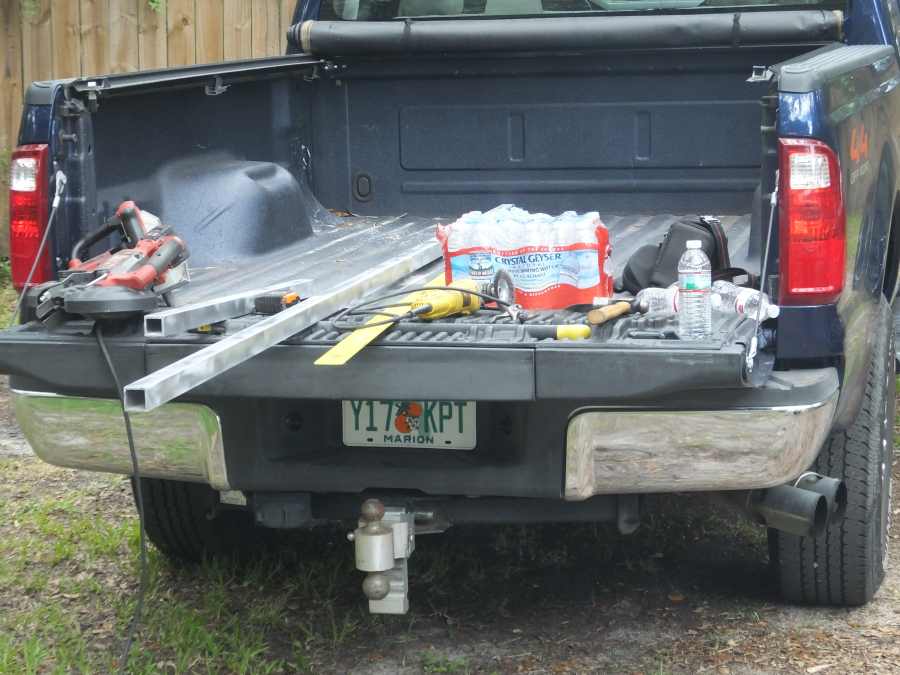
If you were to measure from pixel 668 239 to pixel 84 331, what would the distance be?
1492mm

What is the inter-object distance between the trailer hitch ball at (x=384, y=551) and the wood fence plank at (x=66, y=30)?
6455mm

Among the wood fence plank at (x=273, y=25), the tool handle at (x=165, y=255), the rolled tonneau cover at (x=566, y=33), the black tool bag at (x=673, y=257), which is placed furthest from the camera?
the wood fence plank at (x=273, y=25)

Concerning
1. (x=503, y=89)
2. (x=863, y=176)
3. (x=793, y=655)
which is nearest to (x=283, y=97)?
(x=503, y=89)

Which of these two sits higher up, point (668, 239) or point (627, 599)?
point (668, 239)

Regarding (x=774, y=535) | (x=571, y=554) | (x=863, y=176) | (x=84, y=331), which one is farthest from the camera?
(x=571, y=554)

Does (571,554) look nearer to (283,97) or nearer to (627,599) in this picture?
(627,599)

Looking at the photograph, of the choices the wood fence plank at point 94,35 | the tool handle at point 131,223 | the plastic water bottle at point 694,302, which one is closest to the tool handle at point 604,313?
the plastic water bottle at point 694,302

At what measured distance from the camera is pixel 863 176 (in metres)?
3.42

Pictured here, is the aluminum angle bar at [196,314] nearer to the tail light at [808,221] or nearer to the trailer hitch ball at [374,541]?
the trailer hitch ball at [374,541]

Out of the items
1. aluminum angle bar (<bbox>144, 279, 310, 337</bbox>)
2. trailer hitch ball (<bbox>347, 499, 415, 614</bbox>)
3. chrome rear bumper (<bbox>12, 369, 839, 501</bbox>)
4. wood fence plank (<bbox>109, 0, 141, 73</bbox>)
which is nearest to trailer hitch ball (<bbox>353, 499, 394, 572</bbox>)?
trailer hitch ball (<bbox>347, 499, 415, 614</bbox>)

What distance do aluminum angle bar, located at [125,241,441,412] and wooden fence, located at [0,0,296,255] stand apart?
18.7 feet

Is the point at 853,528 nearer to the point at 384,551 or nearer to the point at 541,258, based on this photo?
the point at 541,258

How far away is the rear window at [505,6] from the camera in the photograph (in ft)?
15.7

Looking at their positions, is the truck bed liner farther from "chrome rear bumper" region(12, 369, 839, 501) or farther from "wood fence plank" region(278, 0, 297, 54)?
"wood fence plank" region(278, 0, 297, 54)
